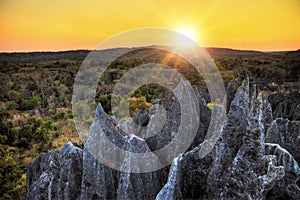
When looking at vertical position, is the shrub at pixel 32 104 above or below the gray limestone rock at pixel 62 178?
above

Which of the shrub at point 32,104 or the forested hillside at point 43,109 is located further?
the shrub at point 32,104

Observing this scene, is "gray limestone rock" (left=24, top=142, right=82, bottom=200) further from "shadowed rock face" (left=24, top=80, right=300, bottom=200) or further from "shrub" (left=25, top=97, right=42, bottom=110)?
"shrub" (left=25, top=97, right=42, bottom=110)

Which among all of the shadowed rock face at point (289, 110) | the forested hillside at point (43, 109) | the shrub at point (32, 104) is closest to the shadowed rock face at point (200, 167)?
the forested hillside at point (43, 109)

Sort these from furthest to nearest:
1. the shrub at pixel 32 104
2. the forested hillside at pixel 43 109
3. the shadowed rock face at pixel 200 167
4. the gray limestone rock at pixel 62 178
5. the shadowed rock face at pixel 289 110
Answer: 1. the shrub at pixel 32 104
2. the forested hillside at pixel 43 109
3. the shadowed rock face at pixel 289 110
4. the gray limestone rock at pixel 62 178
5. the shadowed rock face at pixel 200 167

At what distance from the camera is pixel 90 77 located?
39156 mm

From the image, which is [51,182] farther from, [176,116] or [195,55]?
[195,55]

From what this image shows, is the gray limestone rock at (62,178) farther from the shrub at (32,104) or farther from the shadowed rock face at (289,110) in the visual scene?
the shrub at (32,104)

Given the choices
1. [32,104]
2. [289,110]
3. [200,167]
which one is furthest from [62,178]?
[32,104]

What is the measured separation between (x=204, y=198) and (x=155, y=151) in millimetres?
1127

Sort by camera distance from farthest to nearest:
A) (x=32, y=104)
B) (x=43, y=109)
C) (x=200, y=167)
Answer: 1. (x=32, y=104)
2. (x=43, y=109)
3. (x=200, y=167)

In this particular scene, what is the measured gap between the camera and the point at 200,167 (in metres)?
2.59

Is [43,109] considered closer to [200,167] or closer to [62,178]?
[62,178]

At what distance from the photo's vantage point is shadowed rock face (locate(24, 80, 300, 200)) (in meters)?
1.97

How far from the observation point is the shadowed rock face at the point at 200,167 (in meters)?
1.97
